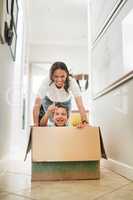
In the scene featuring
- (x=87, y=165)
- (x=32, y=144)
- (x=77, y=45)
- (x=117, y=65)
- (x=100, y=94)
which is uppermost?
(x=77, y=45)

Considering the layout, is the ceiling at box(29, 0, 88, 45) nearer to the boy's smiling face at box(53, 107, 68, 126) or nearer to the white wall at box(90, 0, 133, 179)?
the white wall at box(90, 0, 133, 179)

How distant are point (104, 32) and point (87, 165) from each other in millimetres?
1088

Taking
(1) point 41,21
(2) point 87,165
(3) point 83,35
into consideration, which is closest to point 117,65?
(2) point 87,165

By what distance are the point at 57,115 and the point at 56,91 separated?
17 cm

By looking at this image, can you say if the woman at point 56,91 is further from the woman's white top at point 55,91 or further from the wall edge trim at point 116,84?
the wall edge trim at point 116,84

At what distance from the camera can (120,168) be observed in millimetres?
1424

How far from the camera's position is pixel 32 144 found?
4.06 ft

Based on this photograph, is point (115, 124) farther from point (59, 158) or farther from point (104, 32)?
point (104, 32)

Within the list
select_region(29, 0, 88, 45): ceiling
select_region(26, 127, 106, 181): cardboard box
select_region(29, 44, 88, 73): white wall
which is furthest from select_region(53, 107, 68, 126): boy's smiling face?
select_region(29, 44, 88, 73): white wall

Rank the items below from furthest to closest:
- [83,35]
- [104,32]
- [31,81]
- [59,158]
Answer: [31,81] → [83,35] → [104,32] → [59,158]

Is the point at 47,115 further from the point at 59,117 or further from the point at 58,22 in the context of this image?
the point at 58,22

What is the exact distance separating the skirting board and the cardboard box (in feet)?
0.54

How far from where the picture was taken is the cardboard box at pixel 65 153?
124 cm

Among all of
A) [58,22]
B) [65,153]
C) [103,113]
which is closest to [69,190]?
[65,153]
